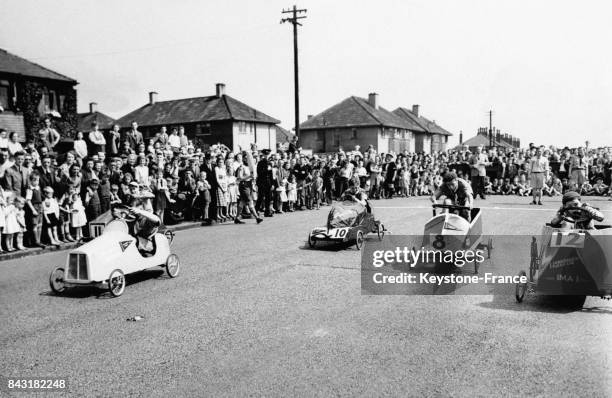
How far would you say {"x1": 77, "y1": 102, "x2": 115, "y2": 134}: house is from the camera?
72.7 meters

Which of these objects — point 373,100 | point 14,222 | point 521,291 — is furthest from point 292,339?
point 373,100

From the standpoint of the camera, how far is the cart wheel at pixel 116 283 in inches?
319

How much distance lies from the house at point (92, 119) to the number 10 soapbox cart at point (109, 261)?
65983mm

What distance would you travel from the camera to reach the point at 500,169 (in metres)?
30.4

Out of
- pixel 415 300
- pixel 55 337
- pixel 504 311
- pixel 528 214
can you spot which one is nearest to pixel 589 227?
pixel 504 311

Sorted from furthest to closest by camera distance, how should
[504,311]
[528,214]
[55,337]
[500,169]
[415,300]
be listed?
[500,169]
[528,214]
[415,300]
[504,311]
[55,337]

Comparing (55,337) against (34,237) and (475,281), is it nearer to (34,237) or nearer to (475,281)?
(475,281)

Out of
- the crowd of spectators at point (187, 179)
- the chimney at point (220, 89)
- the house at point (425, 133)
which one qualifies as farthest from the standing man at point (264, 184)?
the house at point (425, 133)

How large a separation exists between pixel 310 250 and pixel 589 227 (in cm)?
565

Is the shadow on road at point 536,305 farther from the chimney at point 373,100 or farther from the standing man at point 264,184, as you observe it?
the chimney at point 373,100

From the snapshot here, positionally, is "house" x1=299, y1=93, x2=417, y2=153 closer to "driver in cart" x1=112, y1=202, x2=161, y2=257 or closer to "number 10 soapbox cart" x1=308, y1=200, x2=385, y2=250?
"number 10 soapbox cart" x1=308, y1=200, x2=385, y2=250

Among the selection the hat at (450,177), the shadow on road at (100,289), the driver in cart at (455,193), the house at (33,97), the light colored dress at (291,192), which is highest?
the house at (33,97)

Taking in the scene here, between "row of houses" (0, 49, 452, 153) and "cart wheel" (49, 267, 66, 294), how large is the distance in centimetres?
2360

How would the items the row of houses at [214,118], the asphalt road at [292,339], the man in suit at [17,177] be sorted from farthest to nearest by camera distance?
the row of houses at [214,118]
the man in suit at [17,177]
the asphalt road at [292,339]
